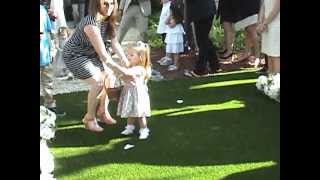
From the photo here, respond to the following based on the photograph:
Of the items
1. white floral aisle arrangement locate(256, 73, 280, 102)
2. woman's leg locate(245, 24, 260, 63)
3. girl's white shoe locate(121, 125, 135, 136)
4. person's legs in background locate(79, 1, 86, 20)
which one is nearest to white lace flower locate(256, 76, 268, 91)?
white floral aisle arrangement locate(256, 73, 280, 102)

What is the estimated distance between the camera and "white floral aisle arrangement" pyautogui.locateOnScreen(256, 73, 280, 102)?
11.2ft

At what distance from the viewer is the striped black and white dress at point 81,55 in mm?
3236

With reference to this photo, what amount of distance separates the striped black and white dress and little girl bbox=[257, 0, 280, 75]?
2.42 ft

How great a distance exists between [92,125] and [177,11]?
64cm

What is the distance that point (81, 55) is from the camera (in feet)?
10.7

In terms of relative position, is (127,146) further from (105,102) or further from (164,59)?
(164,59)

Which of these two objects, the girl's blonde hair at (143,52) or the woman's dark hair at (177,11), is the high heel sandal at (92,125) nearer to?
the girl's blonde hair at (143,52)

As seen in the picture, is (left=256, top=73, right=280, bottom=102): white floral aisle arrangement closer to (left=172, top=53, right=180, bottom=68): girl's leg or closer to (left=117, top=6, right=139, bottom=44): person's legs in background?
(left=172, top=53, right=180, bottom=68): girl's leg

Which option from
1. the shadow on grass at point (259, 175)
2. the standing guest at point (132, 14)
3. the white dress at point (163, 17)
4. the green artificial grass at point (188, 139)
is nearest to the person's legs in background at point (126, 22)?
the standing guest at point (132, 14)

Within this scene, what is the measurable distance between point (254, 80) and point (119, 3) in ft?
2.45

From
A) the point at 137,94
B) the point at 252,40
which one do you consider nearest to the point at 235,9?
the point at 252,40

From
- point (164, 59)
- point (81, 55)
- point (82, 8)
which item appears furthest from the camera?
point (164, 59)

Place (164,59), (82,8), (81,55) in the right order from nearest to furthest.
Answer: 1. (82,8)
2. (81,55)
3. (164,59)
